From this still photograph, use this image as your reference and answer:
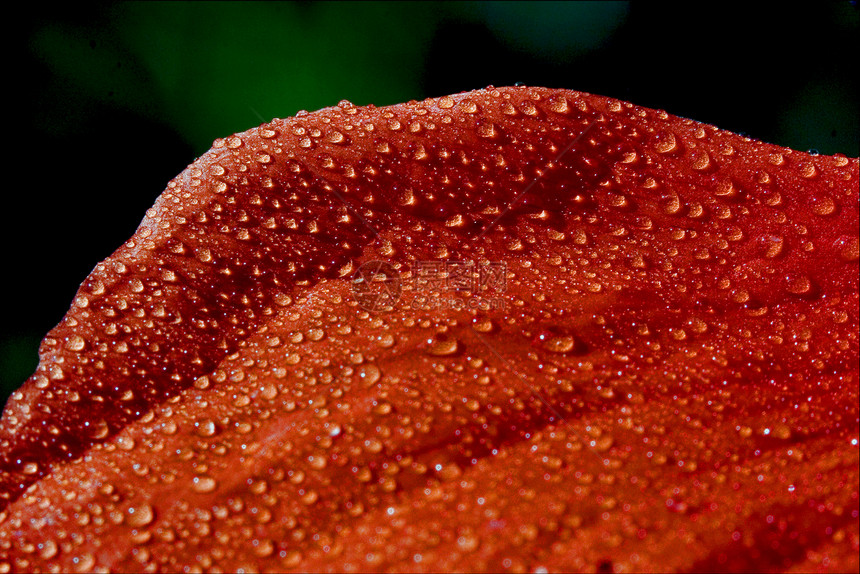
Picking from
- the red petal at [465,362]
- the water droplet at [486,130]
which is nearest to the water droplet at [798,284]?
the red petal at [465,362]

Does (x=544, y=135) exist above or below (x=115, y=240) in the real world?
above

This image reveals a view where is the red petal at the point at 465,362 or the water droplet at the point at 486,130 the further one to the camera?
the water droplet at the point at 486,130

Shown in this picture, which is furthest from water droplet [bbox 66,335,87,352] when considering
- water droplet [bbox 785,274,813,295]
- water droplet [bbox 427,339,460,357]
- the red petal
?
water droplet [bbox 785,274,813,295]

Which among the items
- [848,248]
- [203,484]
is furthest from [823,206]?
[203,484]

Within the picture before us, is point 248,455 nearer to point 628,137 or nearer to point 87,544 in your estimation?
point 87,544

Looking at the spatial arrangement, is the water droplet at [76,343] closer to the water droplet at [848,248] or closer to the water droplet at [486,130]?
the water droplet at [486,130]

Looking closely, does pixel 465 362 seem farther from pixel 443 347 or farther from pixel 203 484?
pixel 203 484

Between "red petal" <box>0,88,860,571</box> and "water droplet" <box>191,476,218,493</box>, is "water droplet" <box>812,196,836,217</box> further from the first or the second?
"water droplet" <box>191,476,218,493</box>

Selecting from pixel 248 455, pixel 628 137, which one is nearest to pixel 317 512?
pixel 248 455
